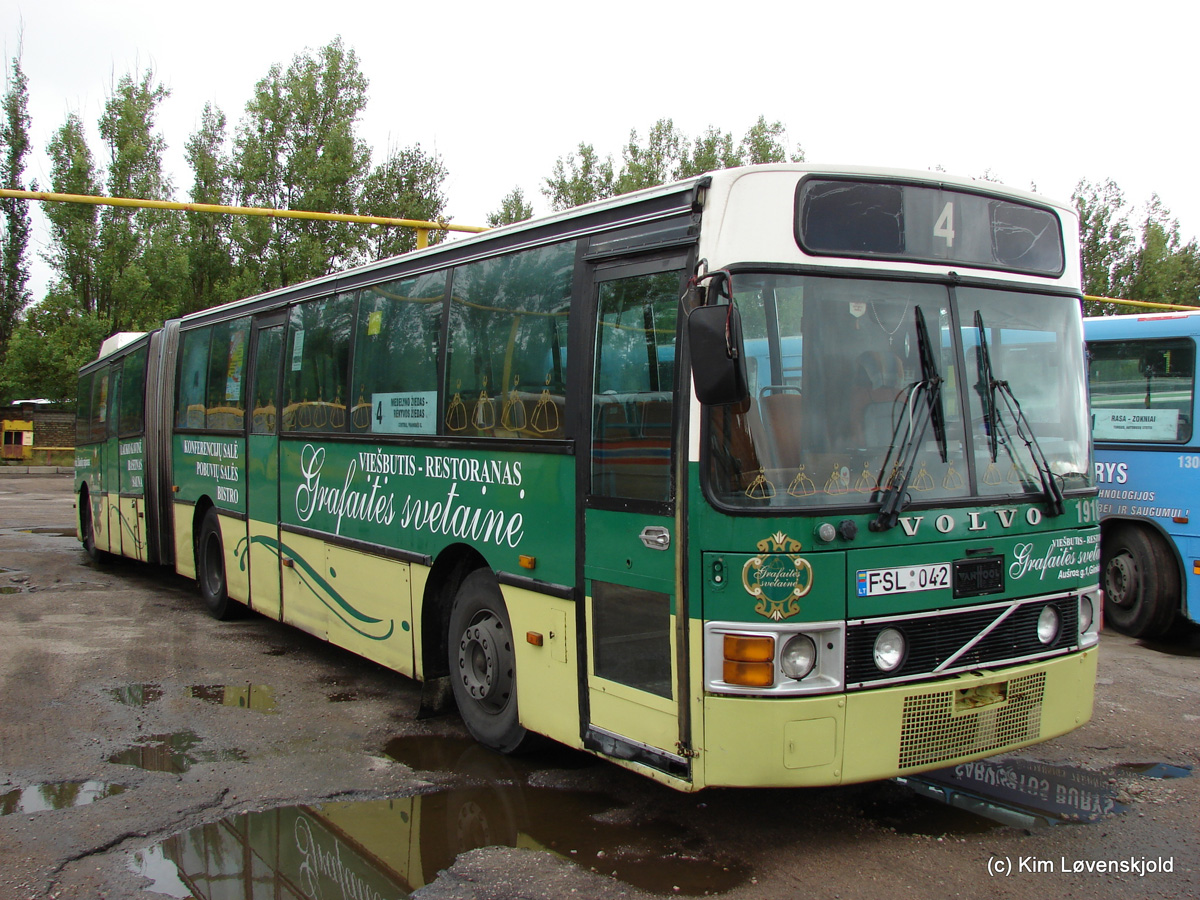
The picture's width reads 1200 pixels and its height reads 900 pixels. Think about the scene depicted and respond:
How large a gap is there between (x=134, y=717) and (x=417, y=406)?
2838 millimetres

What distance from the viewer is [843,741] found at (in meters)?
4.21

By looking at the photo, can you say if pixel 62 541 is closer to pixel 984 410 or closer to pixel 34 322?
pixel 984 410

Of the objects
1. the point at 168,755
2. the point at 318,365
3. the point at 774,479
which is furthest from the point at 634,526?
the point at 318,365

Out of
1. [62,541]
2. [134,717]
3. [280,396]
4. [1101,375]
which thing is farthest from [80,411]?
[1101,375]

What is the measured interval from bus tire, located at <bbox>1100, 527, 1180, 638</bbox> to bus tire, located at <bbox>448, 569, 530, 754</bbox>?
6525 mm

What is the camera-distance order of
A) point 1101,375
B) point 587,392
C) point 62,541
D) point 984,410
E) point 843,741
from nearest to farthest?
1. point 843,741
2. point 984,410
3. point 587,392
4. point 1101,375
5. point 62,541

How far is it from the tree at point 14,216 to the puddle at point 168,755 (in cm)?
3847

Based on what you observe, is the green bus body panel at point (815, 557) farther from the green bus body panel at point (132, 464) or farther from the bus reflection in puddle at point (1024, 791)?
the green bus body panel at point (132, 464)

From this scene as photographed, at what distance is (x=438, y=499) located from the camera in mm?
6383

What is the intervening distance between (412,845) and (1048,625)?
3214mm

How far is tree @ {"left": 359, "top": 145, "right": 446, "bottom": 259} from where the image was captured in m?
36.3

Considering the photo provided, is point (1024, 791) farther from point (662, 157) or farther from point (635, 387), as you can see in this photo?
point (662, 157)

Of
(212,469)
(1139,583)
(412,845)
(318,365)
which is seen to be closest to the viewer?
(412,845)

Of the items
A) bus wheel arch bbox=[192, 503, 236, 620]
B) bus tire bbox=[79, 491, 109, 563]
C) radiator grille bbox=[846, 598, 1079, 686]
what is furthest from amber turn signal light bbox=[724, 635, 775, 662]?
bus tire bbox=[79, 491, 109, 563]
